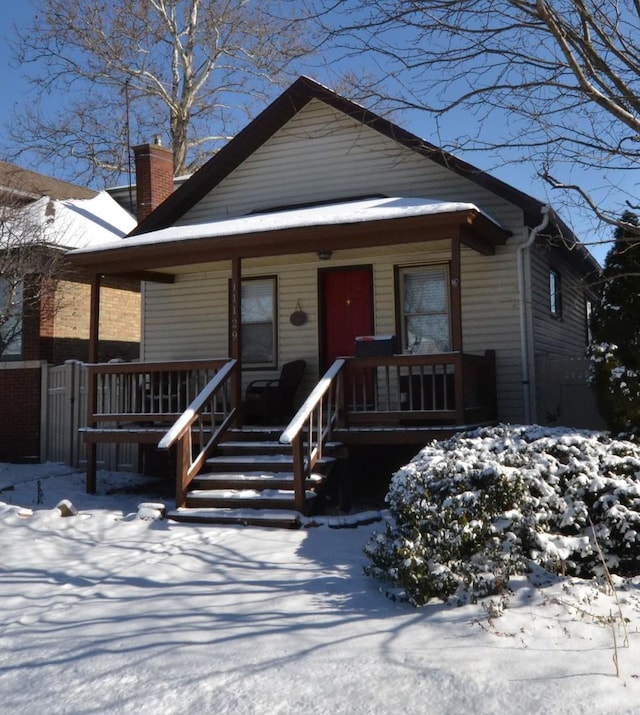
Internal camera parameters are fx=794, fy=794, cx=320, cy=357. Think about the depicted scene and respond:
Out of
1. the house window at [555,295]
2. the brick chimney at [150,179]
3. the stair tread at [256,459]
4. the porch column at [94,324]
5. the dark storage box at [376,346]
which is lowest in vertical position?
the stair tread at [256,459]

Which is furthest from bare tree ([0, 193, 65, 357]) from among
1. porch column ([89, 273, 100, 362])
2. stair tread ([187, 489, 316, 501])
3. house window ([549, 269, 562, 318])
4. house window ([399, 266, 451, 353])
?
house window ([549, 269, 562, 318])

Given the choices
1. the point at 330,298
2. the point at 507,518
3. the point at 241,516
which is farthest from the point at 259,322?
the point at 507,518

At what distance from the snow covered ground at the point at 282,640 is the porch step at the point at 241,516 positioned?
2.29 ft

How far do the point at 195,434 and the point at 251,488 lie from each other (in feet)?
6.70

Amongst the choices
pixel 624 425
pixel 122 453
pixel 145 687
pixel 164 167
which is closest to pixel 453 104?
pixel 624 425

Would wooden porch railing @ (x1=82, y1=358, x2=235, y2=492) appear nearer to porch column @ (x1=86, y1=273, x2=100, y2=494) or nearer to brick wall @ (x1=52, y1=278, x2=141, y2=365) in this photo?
porch column @ (x1=86, y1=273, x2=100, y2=494)

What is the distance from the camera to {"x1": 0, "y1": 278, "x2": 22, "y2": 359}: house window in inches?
555

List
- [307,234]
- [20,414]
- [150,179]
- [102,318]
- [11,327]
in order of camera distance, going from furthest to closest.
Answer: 1. [102,318]
2. [150,179]
3. [11,327]
4. [20,414]
5. [307,234]

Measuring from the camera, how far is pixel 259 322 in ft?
42.7

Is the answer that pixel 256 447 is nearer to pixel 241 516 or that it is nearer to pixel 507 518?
pixel 241 516

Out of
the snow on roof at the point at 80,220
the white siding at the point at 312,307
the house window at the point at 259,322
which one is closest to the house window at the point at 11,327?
the snow on roof at the point at 80,220

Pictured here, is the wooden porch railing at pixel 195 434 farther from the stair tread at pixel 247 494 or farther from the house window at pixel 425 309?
the house window at pixel 425 309

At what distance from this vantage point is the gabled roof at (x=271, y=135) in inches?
435

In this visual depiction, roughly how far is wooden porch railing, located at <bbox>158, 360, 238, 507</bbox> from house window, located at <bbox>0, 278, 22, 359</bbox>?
511cm
